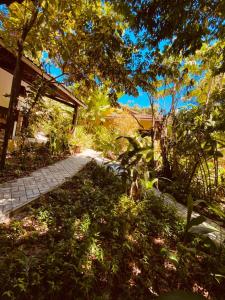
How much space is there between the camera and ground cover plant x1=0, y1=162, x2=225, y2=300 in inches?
90.4

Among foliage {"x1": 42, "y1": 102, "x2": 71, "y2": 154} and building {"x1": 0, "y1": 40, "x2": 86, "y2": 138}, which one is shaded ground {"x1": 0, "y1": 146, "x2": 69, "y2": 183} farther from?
building {"x1": 0, "y1": 40, "x2": 86, "y2": 138}

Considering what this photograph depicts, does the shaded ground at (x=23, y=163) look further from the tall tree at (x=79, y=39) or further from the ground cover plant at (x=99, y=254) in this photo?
the ground cover plant at (x=99, y=254)

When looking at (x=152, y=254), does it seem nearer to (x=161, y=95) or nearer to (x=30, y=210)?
(x=30, y=210)

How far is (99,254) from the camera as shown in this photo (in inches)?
109

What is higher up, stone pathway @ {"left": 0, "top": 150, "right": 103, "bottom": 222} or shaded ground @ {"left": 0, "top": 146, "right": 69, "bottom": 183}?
shaded ground @ {"left": 0, "top": 146, "right": 69, "bottom": 183}

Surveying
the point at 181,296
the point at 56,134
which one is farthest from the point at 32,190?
the point at 56,134

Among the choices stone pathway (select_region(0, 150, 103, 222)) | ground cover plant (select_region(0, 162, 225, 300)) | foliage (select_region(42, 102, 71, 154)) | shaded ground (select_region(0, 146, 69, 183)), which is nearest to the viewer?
ground cover plant (select_region(0, 162, 225, 300))

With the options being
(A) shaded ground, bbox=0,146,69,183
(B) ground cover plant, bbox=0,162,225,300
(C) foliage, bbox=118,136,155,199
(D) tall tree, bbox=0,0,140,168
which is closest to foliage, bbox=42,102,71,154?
(A) shaded ground, bbox=0,146,69,183

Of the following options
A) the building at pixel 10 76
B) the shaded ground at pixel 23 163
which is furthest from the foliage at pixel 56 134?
the building at pixel 10 76

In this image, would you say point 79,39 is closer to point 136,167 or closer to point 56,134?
point 136,167

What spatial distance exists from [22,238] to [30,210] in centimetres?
83

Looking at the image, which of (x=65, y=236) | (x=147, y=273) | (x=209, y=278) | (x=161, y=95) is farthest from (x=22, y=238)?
(x=161, y=95)

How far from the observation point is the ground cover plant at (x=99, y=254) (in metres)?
2.30

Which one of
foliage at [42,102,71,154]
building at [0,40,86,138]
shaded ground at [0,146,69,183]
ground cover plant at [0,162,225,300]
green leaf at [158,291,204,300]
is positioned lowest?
ground cover plant at [0,162,225,300]
